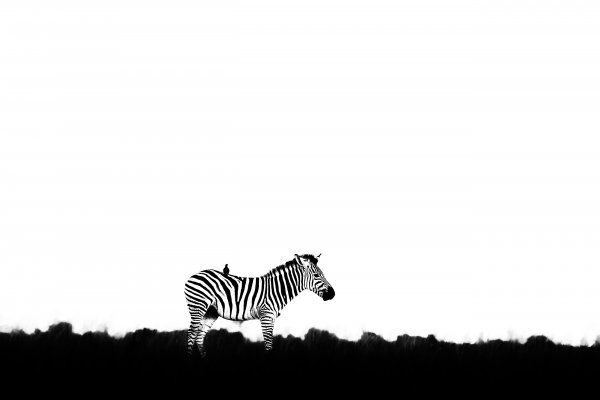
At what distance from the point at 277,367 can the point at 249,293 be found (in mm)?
1323

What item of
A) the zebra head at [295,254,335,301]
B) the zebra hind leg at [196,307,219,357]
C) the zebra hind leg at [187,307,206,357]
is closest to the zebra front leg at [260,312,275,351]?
the zebra hind leg at [196,307,219,357]

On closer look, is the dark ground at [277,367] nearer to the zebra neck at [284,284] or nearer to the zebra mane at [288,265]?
the zebra neck at [284,284]

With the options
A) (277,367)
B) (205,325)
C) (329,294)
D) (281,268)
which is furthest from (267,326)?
(329,294)

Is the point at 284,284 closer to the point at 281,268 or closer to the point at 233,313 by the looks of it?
the point at 281,268

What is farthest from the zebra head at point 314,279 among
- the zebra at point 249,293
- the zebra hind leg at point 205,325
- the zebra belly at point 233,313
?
the zebra hind leg at point 205,325

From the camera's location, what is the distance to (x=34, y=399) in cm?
930

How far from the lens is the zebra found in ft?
36.8

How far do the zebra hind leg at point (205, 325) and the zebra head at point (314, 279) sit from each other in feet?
5.33

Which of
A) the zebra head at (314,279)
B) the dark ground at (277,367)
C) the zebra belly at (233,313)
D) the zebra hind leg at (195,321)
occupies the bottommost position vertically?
the dark ground at (277,367)

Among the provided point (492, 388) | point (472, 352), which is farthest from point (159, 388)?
point (472, 352)

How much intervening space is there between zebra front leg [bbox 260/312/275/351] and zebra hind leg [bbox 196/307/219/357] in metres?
0.75

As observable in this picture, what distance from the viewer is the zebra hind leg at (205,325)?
11000mm

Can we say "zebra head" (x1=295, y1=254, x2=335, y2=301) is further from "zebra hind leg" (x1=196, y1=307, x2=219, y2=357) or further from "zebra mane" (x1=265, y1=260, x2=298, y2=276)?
"zebra hind leg" (x1=196, y1=307, x2=219, y2=357)

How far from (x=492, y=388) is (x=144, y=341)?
18.3 feet
